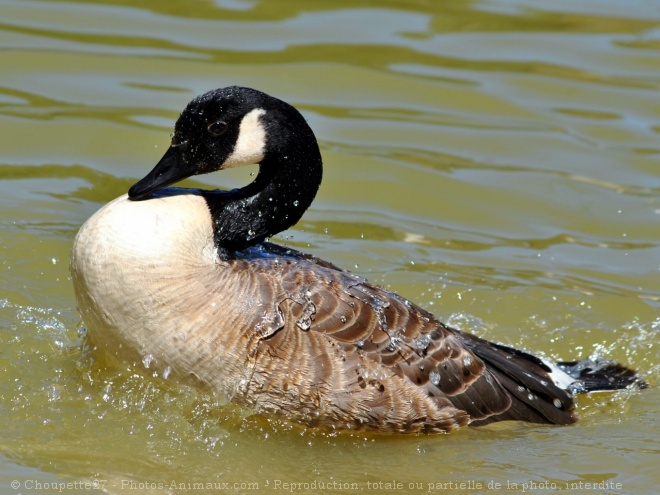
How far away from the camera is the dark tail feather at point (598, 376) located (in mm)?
7527

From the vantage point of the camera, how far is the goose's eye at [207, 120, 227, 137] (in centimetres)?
663

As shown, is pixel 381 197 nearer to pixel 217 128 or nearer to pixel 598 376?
pixel 598 376

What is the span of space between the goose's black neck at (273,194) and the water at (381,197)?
111 cm

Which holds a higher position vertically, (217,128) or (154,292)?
(217,128)

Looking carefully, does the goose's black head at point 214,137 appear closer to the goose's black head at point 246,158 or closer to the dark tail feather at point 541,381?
the goose's black head at point 246,158

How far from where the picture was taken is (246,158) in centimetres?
677

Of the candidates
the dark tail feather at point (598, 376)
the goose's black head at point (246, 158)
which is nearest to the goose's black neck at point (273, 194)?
the goose's black head at point (246, 158)

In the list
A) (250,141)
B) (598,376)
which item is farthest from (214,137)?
(598,376)

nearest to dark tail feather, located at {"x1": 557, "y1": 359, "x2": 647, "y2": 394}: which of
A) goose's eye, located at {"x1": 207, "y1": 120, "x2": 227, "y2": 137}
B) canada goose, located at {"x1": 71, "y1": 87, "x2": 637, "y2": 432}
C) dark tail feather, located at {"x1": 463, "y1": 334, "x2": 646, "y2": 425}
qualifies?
dark tail feather, located at {"x1": 463, "y1": 334, "x2": 646, "y2": 425}

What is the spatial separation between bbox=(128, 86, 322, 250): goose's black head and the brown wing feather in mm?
314

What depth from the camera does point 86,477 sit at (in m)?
5.97

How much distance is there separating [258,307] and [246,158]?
3.39ft

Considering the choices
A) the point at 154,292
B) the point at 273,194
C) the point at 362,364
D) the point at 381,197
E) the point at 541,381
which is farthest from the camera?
the point at 381,197

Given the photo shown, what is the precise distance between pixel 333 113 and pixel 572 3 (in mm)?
5166
